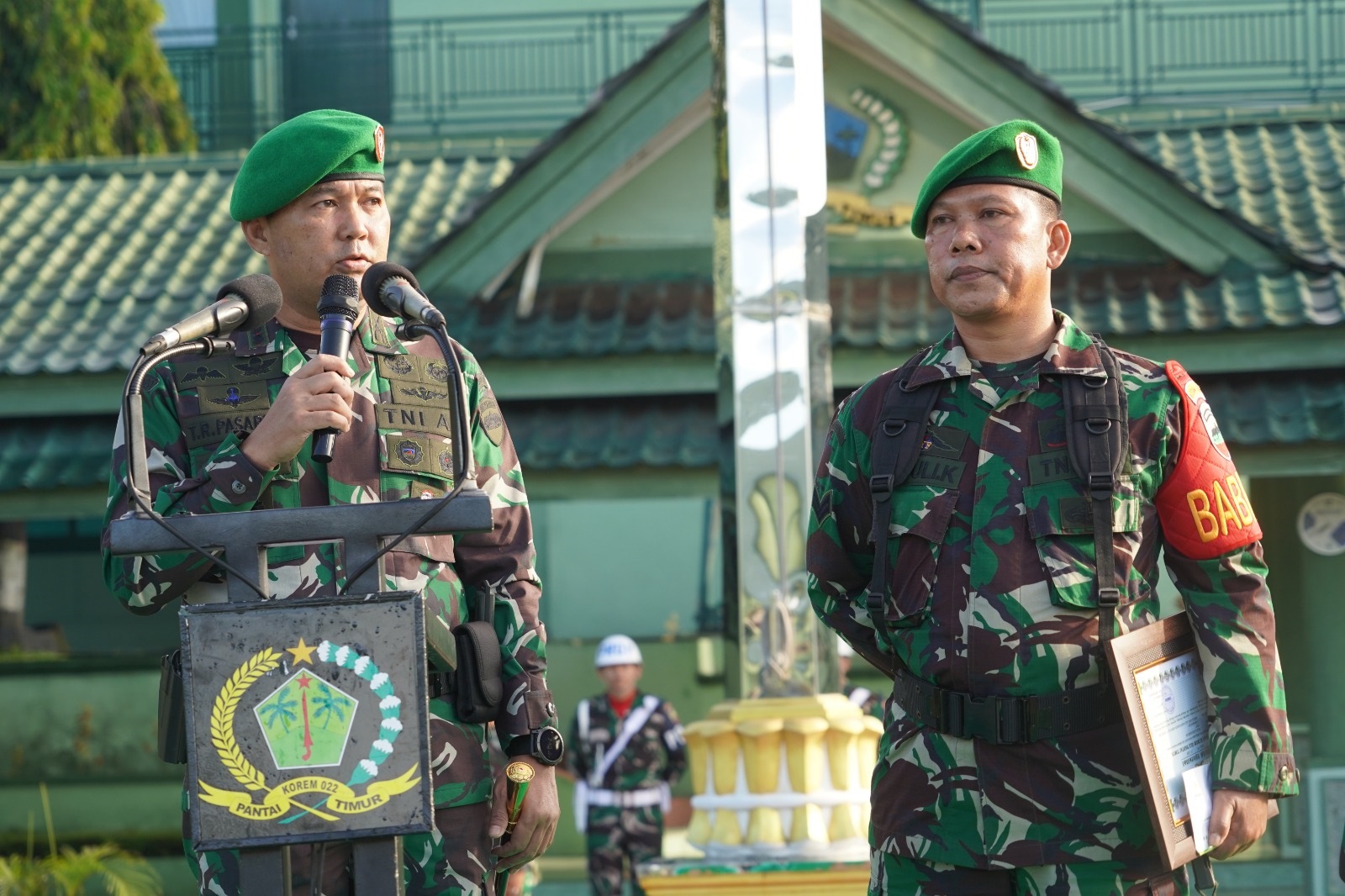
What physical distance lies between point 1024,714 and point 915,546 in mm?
402

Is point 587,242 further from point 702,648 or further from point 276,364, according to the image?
point 276,364

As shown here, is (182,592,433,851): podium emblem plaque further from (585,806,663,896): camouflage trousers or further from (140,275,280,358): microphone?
(585,806,663,896): camouflage trousers

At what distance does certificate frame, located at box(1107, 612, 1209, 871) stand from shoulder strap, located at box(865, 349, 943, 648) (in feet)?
1.62

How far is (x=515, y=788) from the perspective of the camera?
3.69m

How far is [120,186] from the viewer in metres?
14.0

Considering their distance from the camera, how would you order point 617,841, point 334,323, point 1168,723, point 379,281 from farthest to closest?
point 617,841 → point 1168,723 → point 379,281 → point 334,323

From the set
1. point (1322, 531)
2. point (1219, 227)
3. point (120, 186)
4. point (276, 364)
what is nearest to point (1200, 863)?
point (276, 364)

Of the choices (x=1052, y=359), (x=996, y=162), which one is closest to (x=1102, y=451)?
(x=1052, y=359)

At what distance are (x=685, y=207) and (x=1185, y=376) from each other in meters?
8.24

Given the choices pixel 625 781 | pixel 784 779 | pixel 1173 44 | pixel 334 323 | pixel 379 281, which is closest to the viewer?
pixel 334 323

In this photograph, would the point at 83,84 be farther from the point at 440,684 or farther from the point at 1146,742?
the point at 1146,742

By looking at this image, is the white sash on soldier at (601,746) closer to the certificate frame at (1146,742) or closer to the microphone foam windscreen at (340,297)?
the certificate frame at (1146,742)

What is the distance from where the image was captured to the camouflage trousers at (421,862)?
11.5ft

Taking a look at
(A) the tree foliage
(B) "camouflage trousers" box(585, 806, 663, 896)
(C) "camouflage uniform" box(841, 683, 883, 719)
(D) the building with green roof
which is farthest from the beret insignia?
(A) the tree foliage
